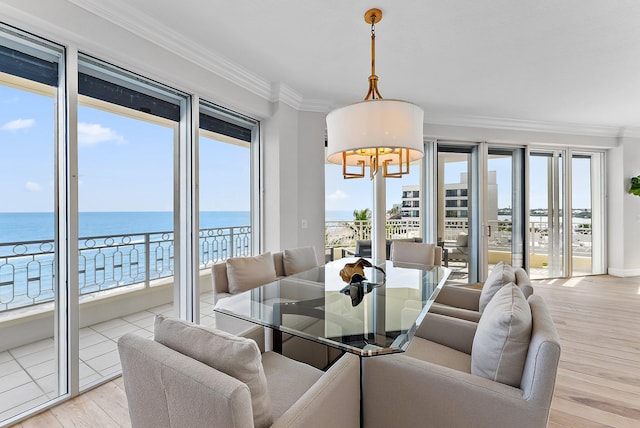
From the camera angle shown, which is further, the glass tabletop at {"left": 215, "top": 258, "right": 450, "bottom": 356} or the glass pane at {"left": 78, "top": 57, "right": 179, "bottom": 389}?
the glass pane at {"left": 78, "top": 57, "right": 179, "bottom": 389}

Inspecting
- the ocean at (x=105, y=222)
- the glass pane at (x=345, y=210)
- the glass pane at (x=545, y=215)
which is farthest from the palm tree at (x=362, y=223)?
the glass pane at (x=545, y=215)

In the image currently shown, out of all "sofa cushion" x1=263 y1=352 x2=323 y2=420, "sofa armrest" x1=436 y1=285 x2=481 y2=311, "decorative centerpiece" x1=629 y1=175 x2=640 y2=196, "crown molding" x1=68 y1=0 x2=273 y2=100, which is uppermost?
"crown molding" x1=68 y1=0 x2=273 y2=100

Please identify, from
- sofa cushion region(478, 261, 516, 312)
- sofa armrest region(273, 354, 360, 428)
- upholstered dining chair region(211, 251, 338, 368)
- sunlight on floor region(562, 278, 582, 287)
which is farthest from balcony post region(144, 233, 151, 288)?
sunlight on floor region(562, 278, 582, 287)

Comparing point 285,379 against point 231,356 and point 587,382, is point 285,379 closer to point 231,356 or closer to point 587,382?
point 231,356

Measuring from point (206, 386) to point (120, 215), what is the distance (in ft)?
8.60

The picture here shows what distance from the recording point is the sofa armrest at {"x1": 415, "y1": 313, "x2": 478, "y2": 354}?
5.59 ft

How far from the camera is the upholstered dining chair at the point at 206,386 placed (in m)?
0.81

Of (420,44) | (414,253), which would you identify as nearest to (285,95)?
(420,44)

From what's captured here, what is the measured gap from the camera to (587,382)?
217 cm

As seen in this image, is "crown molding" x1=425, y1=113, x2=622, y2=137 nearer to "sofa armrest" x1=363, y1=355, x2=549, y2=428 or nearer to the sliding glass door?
the sliding glass door

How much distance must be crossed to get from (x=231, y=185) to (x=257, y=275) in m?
1.32

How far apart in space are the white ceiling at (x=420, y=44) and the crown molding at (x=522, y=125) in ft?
2.21

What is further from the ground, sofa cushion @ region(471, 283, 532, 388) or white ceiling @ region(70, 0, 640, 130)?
white ceiling @ region(70, 0, 640, 130)

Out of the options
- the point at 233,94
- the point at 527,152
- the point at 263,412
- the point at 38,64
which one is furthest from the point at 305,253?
the point at 527,152
